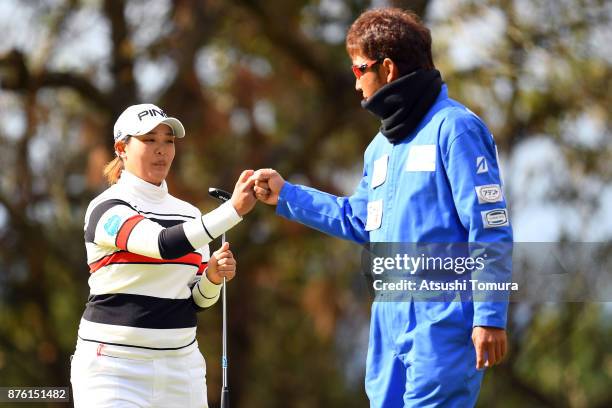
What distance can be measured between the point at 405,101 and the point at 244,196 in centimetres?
82


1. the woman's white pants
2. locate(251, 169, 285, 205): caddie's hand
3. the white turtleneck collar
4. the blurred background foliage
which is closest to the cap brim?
the white turtleneck collar

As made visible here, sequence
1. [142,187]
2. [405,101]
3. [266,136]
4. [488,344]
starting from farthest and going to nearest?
Result: [266,136]
[142,187]
[405,101]
[488,344]

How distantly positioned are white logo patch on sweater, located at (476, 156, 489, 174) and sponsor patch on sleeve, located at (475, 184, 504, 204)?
6cm

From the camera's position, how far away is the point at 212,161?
1549cm

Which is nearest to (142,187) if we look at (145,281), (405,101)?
(145,281)

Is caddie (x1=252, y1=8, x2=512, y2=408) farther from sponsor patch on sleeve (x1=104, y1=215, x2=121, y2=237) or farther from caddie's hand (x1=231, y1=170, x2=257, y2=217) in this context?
sponsor patch on sleeve (x1=104, y1=215, x2=121, y2=237)

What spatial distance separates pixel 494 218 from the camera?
12.5 ft

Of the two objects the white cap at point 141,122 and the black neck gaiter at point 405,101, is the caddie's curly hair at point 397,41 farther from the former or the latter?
the white cap at point 141,122

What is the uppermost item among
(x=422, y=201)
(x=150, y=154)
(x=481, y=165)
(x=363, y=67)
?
(x=363, y=67)

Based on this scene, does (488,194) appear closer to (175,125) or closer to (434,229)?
(434,229)

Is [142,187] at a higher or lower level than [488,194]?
higher

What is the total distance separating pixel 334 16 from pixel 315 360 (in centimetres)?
632

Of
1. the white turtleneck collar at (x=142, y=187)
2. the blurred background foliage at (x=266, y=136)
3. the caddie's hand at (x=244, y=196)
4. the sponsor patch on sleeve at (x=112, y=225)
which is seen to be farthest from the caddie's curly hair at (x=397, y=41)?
the blurred background foliage at (x=266, y=136)

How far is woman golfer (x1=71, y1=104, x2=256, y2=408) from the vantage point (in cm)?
414
